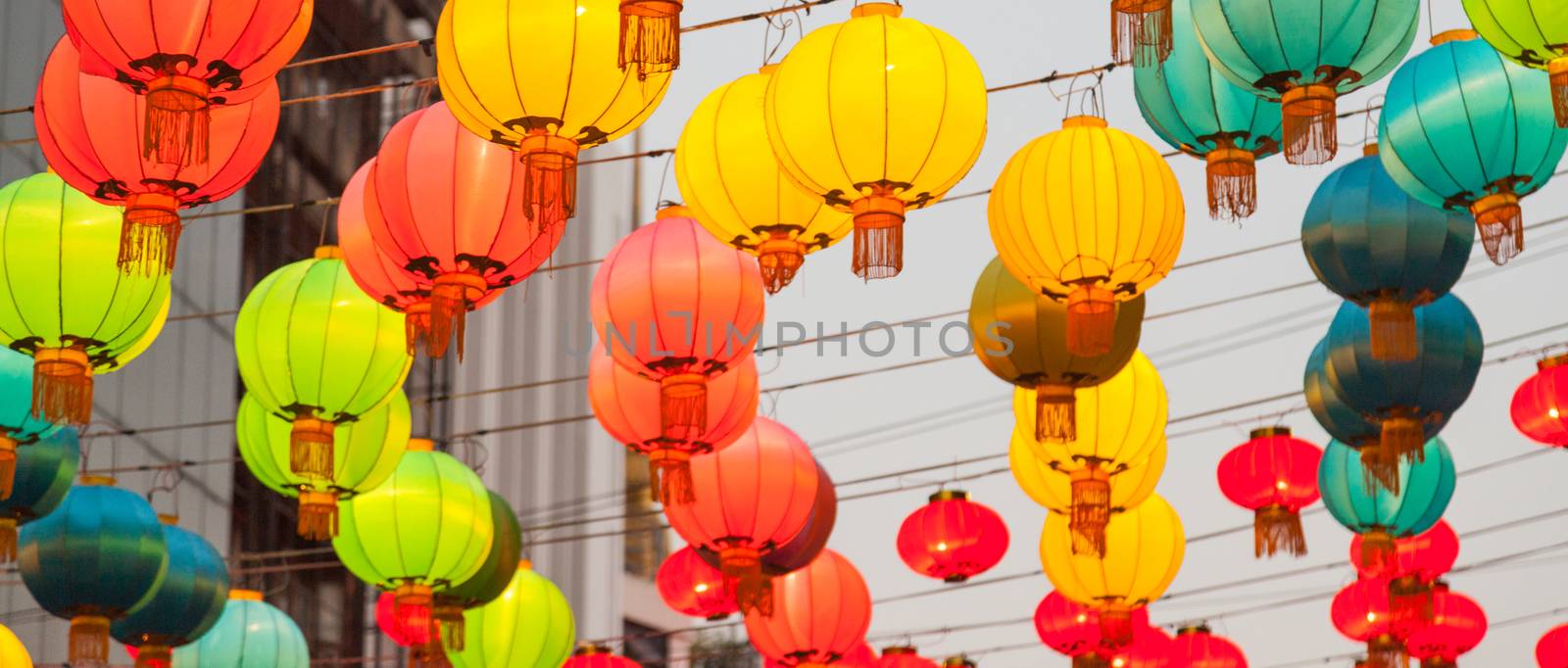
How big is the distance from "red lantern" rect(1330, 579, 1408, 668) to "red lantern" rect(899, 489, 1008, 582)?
1.39 metres

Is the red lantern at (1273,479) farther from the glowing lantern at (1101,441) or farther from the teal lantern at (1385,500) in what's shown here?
the glowing lantern at (1101,441)

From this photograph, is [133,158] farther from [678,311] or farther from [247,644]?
[247,644]

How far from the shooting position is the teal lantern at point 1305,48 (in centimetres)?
490

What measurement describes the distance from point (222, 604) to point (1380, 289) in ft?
13.1

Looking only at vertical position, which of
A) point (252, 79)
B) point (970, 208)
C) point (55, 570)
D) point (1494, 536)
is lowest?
point (55, 570)

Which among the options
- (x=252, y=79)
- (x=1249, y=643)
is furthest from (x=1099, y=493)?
(x=1249, y=643)

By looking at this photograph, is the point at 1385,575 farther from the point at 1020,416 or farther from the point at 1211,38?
the point at 1211,38

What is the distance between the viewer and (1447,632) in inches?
343

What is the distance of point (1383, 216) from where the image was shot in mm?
6098

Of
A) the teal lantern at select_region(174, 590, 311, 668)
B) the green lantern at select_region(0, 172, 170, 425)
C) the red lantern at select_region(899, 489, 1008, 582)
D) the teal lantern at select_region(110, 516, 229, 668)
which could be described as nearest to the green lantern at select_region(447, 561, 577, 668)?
the teal lantern at select_region(174, 590, 311, 668)

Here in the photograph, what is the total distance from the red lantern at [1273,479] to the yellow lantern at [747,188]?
9.15 feet

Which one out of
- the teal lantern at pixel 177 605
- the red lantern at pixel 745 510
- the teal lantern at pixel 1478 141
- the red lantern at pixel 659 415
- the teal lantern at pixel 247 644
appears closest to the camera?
the teal lantern at pixel 1478 141

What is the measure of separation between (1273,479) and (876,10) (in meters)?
3.24

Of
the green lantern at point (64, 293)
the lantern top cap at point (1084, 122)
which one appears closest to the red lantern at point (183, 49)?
the green lantern at point (64, 293)
